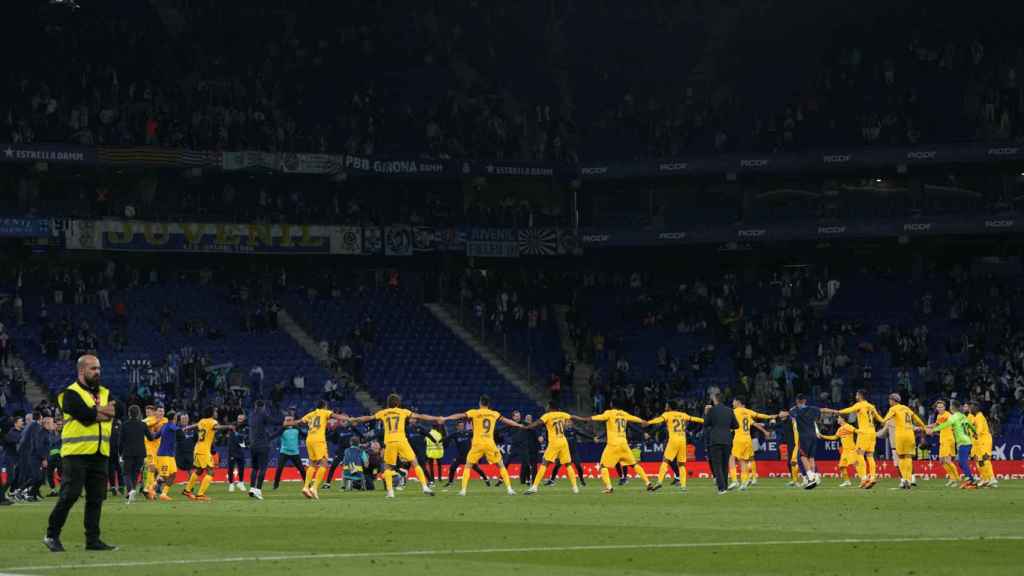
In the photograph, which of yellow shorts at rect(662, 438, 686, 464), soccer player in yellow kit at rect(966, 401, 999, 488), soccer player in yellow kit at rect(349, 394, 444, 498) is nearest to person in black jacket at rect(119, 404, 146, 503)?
soccer player in yellow kit at rect(349, 394, 444, 498)

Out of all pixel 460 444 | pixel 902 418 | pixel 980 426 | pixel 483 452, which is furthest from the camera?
pixel 460 444

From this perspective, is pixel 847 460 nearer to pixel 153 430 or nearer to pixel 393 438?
pixel 393 438

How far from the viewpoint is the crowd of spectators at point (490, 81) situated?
72.2 m

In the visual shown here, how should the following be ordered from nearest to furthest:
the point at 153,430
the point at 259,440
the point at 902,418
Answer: the point at 153,430 → the point at 259,440 → the point at 902,418

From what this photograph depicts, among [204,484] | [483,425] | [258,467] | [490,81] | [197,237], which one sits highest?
[490,81]

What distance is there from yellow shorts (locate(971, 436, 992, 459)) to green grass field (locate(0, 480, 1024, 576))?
5.39 m

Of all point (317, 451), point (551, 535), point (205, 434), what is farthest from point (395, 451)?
point (551, 535)

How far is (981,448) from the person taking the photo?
4400cm

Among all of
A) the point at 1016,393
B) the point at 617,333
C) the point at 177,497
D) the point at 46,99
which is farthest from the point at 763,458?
the point at 46,99

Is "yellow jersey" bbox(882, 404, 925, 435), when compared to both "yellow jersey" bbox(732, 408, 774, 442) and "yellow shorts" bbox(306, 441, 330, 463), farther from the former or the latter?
"yellow shorts" bbox(306, 441, 330, 463)

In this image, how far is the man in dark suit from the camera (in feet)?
131

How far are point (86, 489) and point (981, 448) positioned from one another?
92.6 feet

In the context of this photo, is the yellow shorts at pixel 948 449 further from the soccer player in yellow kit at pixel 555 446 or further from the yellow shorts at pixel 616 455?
the soccer player in yellow kit at pixel 555 446

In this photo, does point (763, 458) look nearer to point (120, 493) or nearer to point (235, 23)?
point (120, 493)
